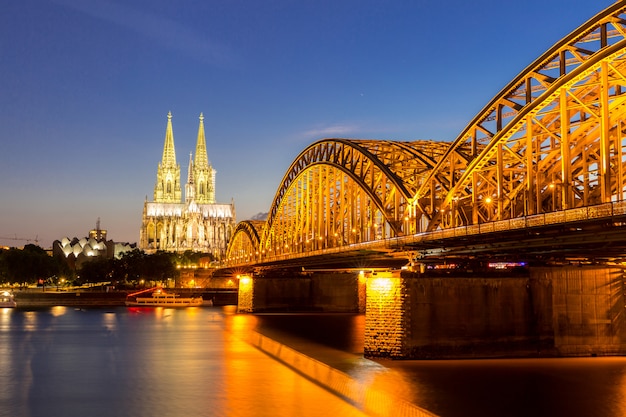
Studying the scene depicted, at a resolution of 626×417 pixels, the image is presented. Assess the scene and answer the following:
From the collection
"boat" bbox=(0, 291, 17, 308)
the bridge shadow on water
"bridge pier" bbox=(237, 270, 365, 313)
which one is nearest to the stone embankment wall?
"bridge pier" bbox=(237, 270, 365, 313)

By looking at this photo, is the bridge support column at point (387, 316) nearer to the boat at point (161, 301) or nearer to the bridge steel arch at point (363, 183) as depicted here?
the bridge steel arch at point (363, 183)

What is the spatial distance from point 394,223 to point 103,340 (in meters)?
30.0

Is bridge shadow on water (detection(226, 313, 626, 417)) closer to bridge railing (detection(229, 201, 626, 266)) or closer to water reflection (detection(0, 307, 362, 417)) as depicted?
water reflection (detection(0, 307, 362, 417))

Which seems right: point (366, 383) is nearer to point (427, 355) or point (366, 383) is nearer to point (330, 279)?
point (427, 355)

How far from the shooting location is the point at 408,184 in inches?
2832

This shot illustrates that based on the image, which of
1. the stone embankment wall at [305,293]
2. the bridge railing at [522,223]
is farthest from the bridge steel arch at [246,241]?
the bridge railing at [522,223]

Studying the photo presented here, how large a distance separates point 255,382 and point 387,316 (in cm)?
891

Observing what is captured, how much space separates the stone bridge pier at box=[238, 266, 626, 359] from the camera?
163 feet

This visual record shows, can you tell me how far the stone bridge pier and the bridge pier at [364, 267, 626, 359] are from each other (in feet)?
0.19

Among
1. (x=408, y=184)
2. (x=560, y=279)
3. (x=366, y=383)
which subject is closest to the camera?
(x=366, y=383)

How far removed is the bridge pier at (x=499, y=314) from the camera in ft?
163

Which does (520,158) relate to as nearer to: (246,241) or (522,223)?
(522,223)

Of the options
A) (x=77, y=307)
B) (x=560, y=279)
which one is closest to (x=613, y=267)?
(x=560, y=279)

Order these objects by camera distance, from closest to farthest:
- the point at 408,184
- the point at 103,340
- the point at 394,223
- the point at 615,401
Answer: the point at 615,401 < the point at 394,223 < the point at 408,184 < the point at 103,340
